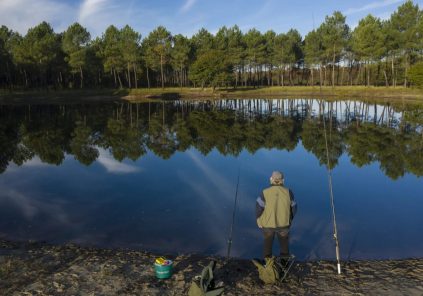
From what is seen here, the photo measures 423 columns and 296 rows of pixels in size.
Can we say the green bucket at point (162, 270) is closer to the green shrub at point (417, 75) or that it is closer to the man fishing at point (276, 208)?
the man fishing at point (276, 208)

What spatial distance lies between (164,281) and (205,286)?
1837 mm

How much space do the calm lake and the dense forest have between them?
2252 inches

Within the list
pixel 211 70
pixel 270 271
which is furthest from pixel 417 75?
pixel 270 271

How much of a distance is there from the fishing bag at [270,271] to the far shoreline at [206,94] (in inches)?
2962

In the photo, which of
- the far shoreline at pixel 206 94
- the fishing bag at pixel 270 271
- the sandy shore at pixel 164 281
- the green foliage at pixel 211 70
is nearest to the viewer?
the sandy shore at pixel 164 281

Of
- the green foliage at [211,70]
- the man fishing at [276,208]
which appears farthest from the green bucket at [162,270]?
the green foliage at [211,70]

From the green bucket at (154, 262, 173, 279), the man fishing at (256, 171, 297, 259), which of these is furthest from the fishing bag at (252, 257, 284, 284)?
the green bucket at (154, 262, 173, 279)

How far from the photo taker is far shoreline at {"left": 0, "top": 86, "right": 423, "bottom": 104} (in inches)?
3201

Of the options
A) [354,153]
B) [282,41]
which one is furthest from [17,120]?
[282,41]

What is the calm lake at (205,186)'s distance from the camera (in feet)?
41.7

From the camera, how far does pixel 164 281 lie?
897 cm

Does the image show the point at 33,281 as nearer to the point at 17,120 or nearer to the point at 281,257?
the point at 281,257

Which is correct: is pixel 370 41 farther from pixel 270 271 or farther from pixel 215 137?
pixel 270 271

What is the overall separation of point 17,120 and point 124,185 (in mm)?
33780
